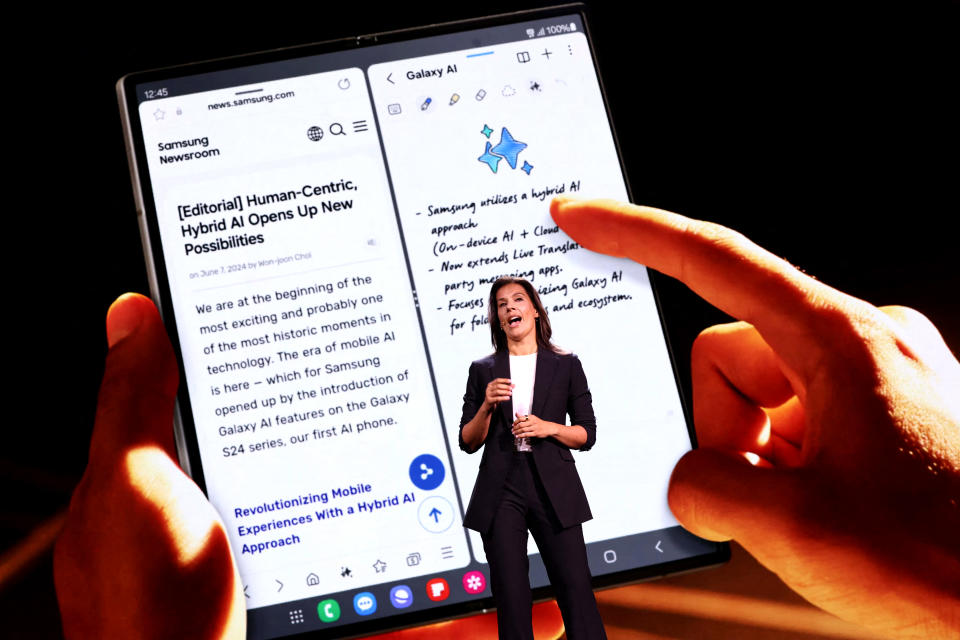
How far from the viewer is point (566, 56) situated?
652mm

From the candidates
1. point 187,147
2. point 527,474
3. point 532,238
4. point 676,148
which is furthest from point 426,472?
point 676,148

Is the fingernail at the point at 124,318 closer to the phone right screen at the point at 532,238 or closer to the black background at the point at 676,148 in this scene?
the phone right screen at the point at 532,238

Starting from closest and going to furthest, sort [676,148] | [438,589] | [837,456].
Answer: [837,456] < [438,589] < [676,148]

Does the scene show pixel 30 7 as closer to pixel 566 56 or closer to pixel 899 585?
pixel 566 56

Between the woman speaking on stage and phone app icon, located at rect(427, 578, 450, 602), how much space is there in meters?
0.04

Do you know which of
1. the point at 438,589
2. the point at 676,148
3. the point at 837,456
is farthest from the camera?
the point at 676,148

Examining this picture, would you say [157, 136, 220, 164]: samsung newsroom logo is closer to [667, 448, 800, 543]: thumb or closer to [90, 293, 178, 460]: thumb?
[90, 293, 178, 460]: thumb

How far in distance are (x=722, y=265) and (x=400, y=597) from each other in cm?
36

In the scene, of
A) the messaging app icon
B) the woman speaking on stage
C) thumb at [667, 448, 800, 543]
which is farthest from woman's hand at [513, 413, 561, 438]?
the messaging app icon

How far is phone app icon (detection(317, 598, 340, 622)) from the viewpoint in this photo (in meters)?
0.57

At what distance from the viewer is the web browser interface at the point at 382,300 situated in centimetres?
58

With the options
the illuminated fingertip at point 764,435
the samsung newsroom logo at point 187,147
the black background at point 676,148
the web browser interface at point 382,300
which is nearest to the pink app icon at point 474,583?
the web browser interface at point 382,300

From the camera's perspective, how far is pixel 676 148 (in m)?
1.15

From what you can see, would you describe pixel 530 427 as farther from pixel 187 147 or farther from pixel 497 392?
pixel 187 147
